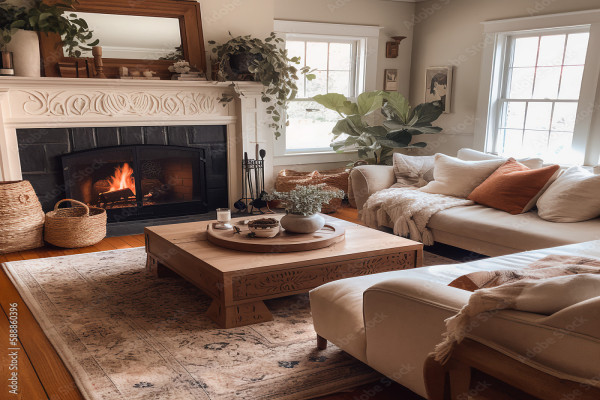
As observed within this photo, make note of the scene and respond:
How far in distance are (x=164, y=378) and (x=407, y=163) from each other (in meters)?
3.06

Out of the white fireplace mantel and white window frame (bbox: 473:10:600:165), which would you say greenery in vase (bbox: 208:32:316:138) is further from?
white window frame (bbox: 473:10:600:165)

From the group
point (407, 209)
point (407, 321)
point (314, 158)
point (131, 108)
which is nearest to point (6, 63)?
point (131, 108)

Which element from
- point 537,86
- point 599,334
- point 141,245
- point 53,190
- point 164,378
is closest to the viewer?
point 599,334

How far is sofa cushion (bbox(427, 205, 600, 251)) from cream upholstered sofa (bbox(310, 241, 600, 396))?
1.20ft

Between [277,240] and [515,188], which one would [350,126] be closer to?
[515,188]

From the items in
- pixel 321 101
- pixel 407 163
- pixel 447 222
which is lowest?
pixel 447 222

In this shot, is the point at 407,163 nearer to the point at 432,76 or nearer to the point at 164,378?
the point at 432,76

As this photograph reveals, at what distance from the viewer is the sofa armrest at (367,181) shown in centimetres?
441

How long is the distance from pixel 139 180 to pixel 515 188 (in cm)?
331

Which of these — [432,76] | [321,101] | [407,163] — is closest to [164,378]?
[407,163]

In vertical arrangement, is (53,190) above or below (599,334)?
below

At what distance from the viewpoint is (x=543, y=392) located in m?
1.19

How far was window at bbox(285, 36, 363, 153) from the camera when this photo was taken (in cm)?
577

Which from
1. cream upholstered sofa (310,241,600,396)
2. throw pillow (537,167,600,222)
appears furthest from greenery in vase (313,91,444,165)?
cream upholstered sofa (310,241,600,396)
